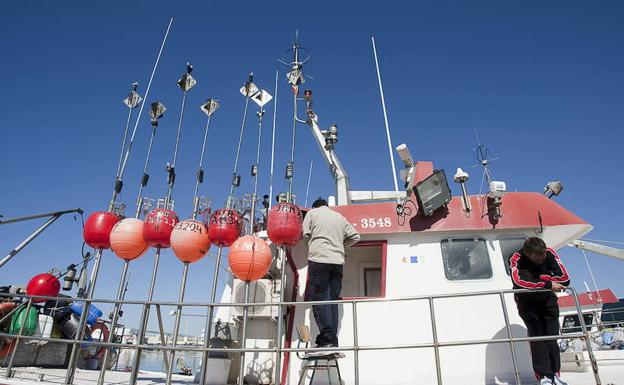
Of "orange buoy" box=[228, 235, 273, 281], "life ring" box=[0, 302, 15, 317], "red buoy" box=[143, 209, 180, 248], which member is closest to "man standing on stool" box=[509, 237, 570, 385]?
"orange buoy" box=[228, 235, 273, 281]

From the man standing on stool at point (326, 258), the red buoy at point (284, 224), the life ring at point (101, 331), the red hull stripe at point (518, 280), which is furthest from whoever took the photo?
the life ring at point (101, 331)

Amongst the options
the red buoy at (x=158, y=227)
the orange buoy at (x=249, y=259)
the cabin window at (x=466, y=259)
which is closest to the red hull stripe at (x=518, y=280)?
the cabin window at (x=466, y=259)

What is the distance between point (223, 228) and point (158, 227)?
102cm

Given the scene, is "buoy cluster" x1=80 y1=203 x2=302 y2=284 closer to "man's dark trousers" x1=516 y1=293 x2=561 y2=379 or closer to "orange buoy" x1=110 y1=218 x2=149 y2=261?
"orange buoy" x1=110 y1=218 x2=149 y2=261

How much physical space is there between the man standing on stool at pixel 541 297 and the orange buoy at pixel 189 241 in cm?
440

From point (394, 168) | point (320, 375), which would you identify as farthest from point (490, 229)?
point (320, 375)

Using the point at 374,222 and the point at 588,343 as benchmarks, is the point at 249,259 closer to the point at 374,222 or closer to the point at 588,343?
the point at 374,222

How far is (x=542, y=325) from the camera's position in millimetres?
4438

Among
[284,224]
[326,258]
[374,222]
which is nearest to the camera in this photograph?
[326,258]

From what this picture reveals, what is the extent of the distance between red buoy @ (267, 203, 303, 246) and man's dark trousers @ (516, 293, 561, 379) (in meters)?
3.02

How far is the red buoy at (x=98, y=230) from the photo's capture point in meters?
6.29

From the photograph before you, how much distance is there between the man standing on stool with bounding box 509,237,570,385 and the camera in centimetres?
416

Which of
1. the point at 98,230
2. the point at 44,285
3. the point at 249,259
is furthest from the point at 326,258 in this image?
the point at 44,285

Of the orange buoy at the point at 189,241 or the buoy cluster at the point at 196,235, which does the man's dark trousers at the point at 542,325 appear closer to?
the buoy cluster at the point at 196,235
